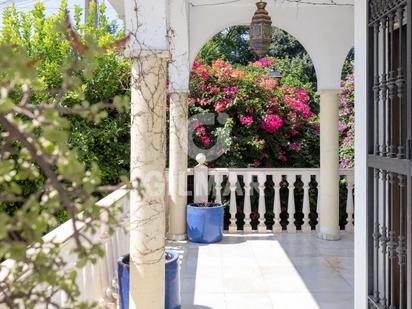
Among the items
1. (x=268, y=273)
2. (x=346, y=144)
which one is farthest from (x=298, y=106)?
(x=268, y=273)

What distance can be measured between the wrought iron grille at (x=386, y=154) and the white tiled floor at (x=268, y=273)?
130 centimetres

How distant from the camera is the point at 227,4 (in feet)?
20.3

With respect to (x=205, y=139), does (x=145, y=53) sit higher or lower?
higher

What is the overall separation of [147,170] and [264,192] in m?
4.48

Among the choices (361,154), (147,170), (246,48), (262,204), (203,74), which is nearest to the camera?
(361,154)

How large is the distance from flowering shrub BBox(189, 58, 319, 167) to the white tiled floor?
139 centimetres

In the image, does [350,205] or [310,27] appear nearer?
[310,27]

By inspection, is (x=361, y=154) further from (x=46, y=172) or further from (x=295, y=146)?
(x=295, y=146)

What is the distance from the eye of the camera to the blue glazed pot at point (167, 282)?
10.8 ft

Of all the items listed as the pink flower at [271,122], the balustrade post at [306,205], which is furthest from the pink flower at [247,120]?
the balustrade post at [306,205]

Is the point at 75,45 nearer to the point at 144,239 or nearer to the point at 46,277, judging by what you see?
the point at 46,277

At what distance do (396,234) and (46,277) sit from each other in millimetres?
2351

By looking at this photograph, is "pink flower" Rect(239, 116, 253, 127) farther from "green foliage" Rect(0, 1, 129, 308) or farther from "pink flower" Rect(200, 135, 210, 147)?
"green foliage" Rect(0, 1, 129, 308)

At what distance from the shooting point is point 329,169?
6473mm
